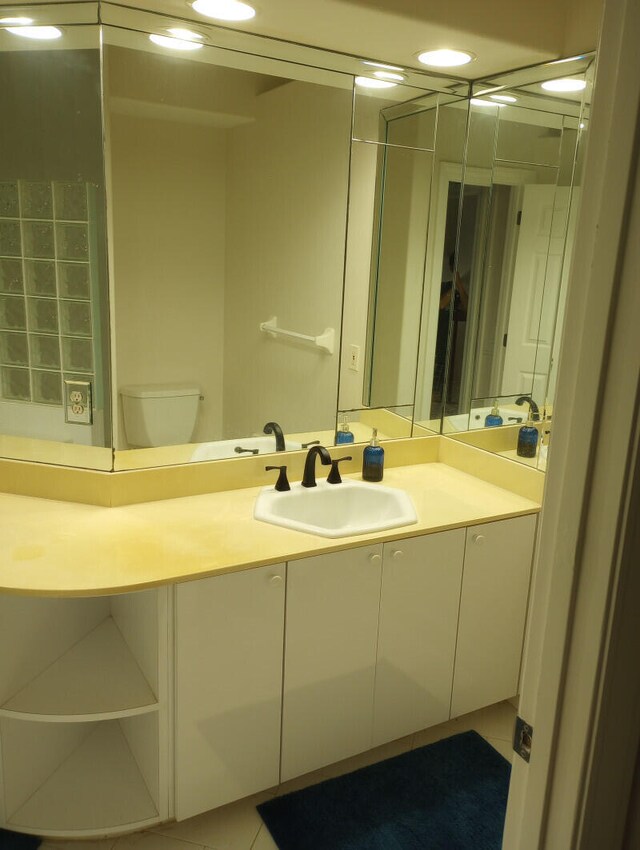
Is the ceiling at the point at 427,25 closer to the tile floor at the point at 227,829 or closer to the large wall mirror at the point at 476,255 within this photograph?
the large wall mirror at the point at 476,255

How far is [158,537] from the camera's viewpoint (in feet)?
6.48

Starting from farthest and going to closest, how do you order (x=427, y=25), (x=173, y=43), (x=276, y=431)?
(x=276, y=431)
(x=173, y=43)
(x=427, y=25)

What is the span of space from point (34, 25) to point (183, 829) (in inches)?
92.8

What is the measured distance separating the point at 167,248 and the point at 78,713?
137 cm

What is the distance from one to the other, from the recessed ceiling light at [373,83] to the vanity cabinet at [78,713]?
1.81 m

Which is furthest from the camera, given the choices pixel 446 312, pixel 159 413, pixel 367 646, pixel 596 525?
pixel 446 312

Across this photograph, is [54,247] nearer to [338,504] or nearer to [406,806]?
[338,504]

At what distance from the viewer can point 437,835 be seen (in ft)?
6.55

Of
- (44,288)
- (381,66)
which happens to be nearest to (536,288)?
(381,66)

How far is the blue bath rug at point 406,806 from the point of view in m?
1.97

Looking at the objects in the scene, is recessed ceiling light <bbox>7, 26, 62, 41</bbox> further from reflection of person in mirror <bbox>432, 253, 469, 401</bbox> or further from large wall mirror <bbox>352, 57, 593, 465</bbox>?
reflection of person in mirror <bbox>432, 253, 469, 401</bbox>

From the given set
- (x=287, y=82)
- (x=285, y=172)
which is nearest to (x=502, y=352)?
(x=285, y=172)

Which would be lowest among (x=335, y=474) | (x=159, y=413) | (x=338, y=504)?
(x=338, y=504)

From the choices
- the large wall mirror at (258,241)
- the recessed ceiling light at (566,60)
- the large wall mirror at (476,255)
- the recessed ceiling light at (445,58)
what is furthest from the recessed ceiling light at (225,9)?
the recessed ceiling light at (566,60)
